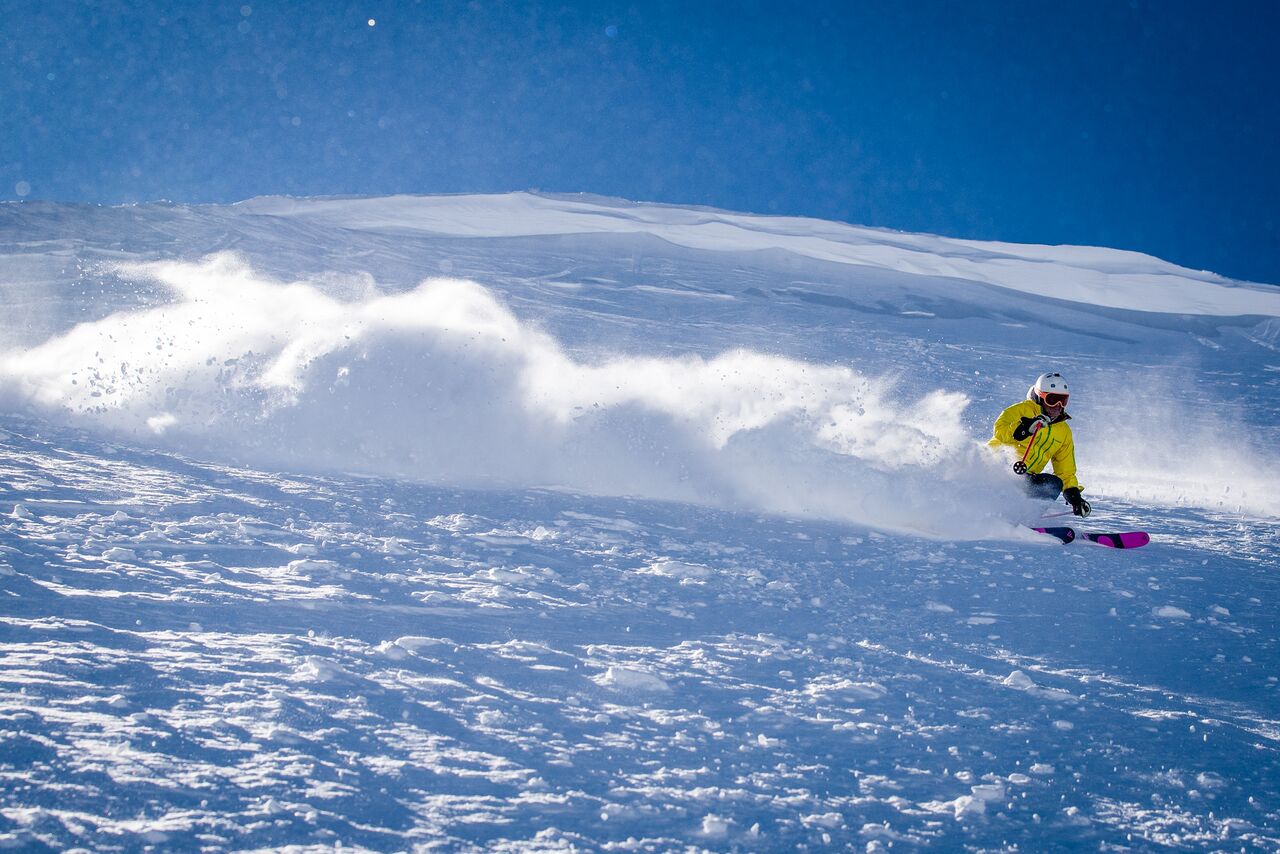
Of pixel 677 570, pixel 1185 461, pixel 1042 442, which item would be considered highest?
pixel 1185 461

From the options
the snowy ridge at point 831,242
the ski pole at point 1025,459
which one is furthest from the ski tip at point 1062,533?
the snowy ridge at point 831,242

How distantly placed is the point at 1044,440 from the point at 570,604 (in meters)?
5.05

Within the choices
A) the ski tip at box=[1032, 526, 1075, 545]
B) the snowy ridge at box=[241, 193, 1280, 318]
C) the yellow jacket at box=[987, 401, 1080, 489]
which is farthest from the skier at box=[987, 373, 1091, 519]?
the snowy ridge at box=[241, 193, 1280, 318]

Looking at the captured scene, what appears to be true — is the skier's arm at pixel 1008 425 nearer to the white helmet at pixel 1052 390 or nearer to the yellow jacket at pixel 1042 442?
the yellow jacket at pixel 1042 442

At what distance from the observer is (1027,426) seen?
7.97 meters

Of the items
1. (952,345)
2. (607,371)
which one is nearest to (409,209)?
(952,345)

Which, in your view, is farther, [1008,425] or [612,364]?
[612,364]

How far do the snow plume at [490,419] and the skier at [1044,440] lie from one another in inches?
16.6

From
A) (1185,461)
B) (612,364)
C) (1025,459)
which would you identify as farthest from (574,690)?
(1185,461)

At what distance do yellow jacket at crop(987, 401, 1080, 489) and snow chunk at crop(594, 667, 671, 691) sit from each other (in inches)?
204

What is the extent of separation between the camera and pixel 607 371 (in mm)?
11148

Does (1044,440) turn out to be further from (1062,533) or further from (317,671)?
(317,671)

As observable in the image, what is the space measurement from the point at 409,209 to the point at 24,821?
38.1 m

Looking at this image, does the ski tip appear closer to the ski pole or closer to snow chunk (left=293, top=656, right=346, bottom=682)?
the ski pole
